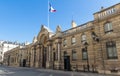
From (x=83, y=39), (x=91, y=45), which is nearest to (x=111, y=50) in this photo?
(x=91, y=45)

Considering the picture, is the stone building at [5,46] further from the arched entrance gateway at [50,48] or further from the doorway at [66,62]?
the doorway at [66,62]

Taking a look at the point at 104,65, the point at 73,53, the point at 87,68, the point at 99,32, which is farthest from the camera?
the point at 73,53

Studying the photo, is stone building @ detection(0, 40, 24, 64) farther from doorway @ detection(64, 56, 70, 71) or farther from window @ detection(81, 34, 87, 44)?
window @ detection(81, 34, 87, 44)

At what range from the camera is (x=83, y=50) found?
25.5 metres

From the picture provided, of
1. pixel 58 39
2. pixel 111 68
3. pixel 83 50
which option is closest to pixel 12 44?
pixel 58 39

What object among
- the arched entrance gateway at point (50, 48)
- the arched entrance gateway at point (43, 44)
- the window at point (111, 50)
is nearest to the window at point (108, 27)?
the window at point (111, 50)

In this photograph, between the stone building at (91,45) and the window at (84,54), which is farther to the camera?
the window at (84,54)

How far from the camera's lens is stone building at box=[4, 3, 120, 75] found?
19.6 meters

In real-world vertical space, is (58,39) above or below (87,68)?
above

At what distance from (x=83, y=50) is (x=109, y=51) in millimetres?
6029

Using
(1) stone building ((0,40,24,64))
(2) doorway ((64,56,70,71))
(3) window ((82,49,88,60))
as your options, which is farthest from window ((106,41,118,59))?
(1) stone building ((0,40,24,64))

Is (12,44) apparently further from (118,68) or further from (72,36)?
(118,68)

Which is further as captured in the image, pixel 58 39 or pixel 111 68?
pixel 58 39

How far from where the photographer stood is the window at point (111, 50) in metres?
19.4
